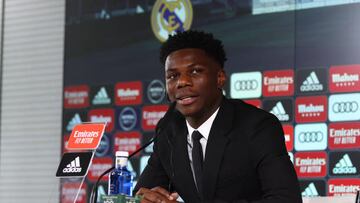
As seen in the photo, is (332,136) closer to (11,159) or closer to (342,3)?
(342,3)

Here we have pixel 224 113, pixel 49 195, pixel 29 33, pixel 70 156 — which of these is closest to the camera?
pixel 224 113

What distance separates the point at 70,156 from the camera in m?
2.71

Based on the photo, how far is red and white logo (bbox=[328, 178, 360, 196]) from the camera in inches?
195

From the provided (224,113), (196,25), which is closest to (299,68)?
(196,25)

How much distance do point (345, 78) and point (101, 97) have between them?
80.6 inches

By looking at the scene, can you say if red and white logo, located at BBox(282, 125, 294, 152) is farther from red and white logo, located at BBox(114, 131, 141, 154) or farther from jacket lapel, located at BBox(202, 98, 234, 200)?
jacket lapel, located at BBox(202, 98, 234, 200)

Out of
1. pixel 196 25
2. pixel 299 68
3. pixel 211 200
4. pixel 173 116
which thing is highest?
pixel 196 25

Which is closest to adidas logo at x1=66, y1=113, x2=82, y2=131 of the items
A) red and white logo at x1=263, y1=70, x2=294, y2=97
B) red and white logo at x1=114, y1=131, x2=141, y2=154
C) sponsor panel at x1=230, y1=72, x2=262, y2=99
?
red and white logo at x1=114, y1=131, x2=141, y2=154

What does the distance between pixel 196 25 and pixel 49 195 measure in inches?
74.8

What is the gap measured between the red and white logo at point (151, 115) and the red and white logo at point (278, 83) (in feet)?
2.91

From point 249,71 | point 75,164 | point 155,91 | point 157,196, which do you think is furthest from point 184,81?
point 155,91

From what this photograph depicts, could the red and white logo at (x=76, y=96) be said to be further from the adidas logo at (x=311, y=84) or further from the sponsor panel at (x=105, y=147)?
the adidas logo at (x=311, y=84)

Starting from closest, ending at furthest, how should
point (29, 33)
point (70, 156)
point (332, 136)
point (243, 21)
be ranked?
1. point (70, 156)
2. point (332, 136)
3. point (243, 21)
4. point (29, 33)

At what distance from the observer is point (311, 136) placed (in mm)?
5160
